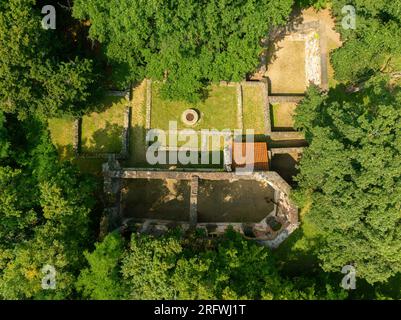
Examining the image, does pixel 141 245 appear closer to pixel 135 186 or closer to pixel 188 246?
pixel 188 246

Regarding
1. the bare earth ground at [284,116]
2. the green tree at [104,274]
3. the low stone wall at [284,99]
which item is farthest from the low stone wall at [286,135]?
the green tree at [104,274]

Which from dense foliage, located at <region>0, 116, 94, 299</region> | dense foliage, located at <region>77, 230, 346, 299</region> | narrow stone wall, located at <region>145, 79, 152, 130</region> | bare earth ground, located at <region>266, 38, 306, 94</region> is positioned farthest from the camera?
bare earth ground, located at <region>266, 38, 306, 94</region>

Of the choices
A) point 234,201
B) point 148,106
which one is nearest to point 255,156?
point 234,201

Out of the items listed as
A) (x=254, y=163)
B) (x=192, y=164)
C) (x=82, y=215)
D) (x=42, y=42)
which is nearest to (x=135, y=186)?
(x=192, y=164)

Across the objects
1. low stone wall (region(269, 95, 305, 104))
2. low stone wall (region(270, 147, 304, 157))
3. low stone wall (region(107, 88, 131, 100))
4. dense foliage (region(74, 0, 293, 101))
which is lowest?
low stone wall (region(270, 147, 304, 157))

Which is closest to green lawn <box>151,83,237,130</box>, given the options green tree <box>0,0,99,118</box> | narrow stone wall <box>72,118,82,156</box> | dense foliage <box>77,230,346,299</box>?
narrow stone wall <box>72,118,82,156</box>

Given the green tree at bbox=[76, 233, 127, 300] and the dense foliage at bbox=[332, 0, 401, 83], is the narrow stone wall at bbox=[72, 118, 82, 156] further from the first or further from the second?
the dense foliage at bbox=[332, 0, 401, 83]
